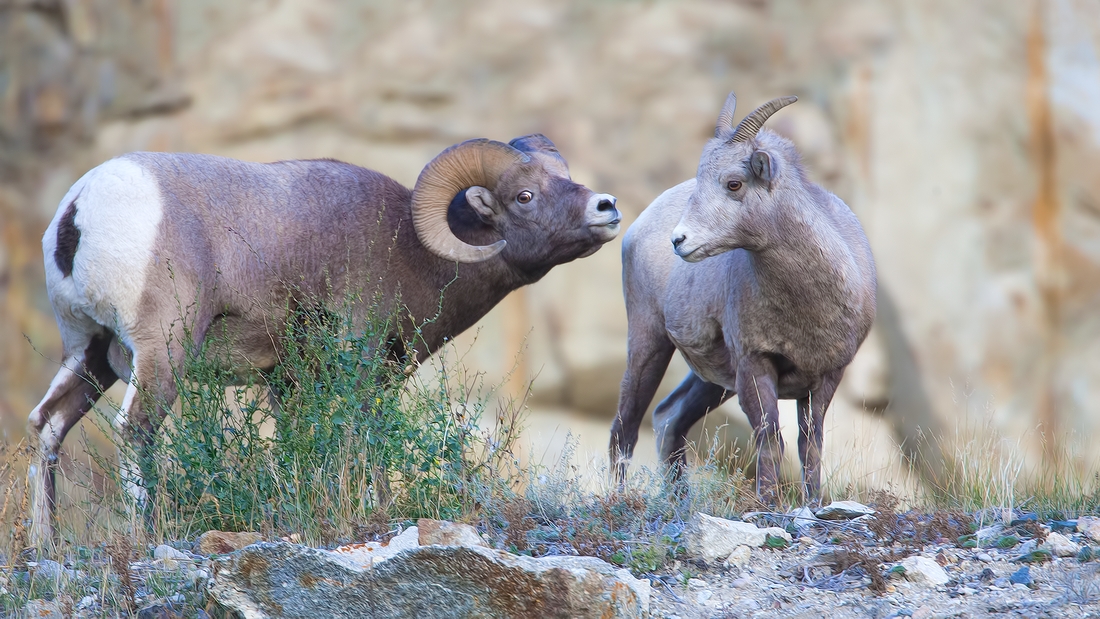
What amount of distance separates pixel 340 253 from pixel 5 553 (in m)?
2.34

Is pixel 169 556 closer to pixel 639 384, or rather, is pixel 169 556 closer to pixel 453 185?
pixel 453 185

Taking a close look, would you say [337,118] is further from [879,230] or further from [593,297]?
[879,230]

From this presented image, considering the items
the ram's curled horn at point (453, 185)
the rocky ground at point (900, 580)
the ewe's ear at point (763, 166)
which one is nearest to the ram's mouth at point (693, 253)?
the ewe's ear at point (763, 166)

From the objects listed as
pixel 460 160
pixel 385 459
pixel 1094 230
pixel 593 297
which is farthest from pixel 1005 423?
pixel 385 459

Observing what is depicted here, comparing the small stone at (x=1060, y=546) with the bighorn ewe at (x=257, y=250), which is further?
the bighorn ewe at (x=257, y=250)

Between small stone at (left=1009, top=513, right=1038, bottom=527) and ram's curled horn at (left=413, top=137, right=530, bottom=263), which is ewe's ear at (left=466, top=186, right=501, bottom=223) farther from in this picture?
small stone at (left=1009, top=513, right=1038, bottom=527)

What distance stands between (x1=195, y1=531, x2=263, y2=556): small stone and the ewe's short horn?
308 cm

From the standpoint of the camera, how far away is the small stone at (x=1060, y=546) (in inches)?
173

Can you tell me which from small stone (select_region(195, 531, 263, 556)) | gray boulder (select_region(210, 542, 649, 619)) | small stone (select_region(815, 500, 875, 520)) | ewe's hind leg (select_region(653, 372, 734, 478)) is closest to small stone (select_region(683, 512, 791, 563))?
small stone (select_region(815, 500, 875, 520))

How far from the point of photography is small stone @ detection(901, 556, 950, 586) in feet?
13.7

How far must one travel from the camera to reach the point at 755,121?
19.1 feet

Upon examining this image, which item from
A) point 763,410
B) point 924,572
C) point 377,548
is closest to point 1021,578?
point 924,572

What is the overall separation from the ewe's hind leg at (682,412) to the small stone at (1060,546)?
10.0 feet

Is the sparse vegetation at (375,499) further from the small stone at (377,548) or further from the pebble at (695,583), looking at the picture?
the small stone at (377,548)
